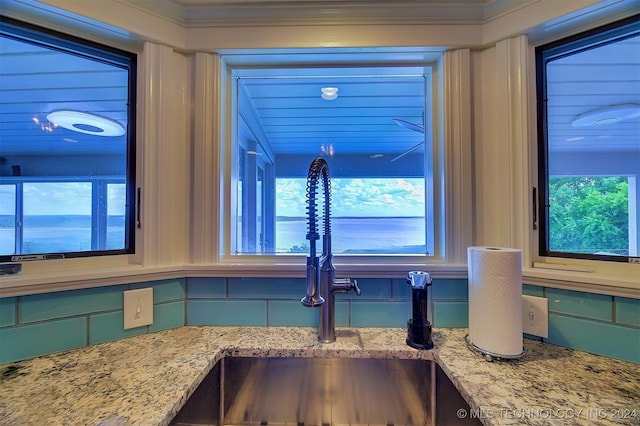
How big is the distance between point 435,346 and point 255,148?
1038mm

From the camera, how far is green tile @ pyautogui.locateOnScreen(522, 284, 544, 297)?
88 cm

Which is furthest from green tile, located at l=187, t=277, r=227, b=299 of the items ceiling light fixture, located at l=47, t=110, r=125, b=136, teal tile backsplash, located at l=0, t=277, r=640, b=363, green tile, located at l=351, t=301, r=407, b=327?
ceiling light fixture, located at l=47, t=110, r=125, b=136


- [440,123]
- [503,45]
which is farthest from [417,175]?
[503,45]

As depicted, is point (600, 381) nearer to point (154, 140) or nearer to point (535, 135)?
point (535, 135)

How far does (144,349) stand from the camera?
827 mm

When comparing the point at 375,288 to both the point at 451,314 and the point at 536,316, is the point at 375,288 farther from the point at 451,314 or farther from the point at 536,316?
the point at 536,316

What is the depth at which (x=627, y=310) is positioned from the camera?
0.77 metres

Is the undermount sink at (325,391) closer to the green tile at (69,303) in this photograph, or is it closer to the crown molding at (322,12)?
the green tile at (69,303)

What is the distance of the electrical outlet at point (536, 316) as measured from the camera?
0.86 meters

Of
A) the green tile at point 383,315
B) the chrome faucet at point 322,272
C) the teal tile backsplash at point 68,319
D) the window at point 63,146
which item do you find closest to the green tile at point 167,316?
the teal tile backsplash at point 68,319

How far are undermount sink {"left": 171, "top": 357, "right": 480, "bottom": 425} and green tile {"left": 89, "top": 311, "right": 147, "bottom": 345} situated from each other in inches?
14.2

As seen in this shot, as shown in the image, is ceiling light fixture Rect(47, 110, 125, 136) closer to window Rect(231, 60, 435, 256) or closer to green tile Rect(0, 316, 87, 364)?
window Rect(231, 60, 435, 256)

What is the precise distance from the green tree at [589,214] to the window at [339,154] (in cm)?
42

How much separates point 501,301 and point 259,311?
77 cm
